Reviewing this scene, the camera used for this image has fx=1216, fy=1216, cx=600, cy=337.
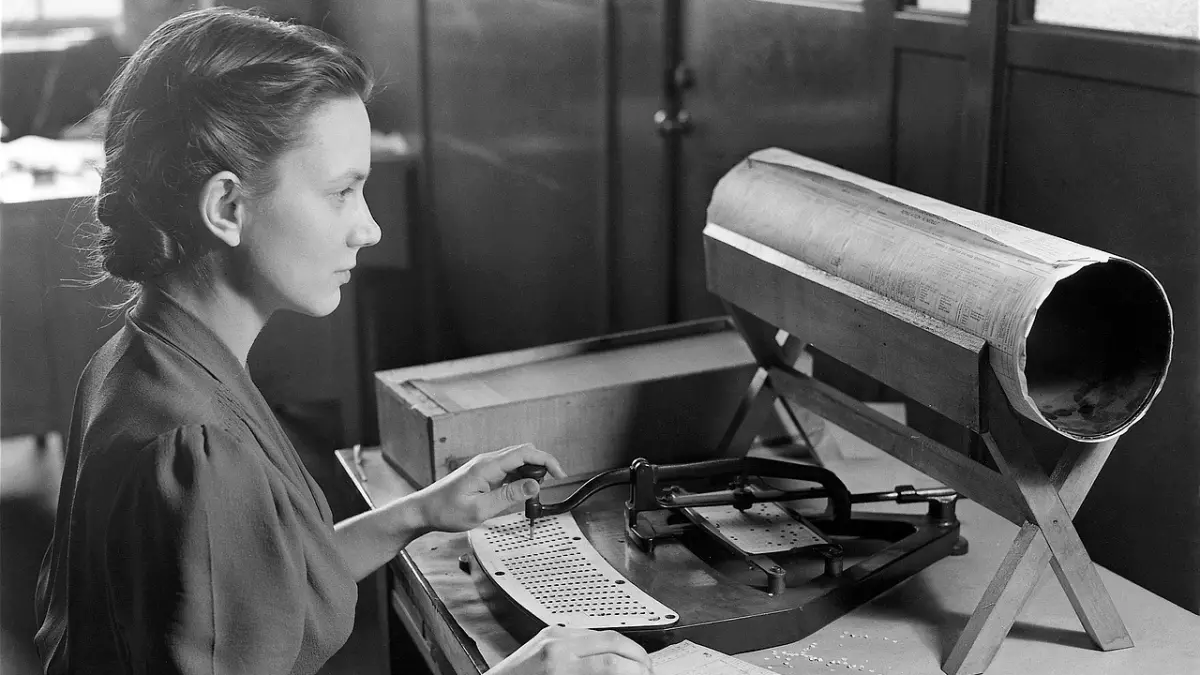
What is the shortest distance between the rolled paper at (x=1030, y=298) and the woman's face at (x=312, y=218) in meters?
0.64

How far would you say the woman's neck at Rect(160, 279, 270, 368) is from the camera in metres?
1.32

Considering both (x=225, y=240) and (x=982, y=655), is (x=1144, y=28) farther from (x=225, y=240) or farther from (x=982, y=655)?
(x=225, y=240)

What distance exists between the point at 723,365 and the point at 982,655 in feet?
2.60

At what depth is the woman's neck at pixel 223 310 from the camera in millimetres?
1320

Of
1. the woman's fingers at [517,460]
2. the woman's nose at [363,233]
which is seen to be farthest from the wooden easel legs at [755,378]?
the woman's nose at [363,233]

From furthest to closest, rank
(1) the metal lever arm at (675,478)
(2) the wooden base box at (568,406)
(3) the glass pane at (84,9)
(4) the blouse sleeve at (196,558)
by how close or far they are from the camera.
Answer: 1. (3) the glass pane at (84,9)
2. (2) the wooden base box at (568,406)
3. (1) the metal lever arm at (675,478)
4. (4) the blouse sleeve at (196,558)

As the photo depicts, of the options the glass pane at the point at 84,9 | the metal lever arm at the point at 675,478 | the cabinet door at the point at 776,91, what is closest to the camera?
the metal lever arm at the point at 675,478

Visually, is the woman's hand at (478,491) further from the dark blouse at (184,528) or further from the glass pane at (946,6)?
the glass pane at (946,6)

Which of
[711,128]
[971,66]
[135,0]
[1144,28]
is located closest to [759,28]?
[711,128]

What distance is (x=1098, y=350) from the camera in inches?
55.5

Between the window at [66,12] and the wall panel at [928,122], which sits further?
the window at [66,12]

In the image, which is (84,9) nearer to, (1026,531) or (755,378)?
(755,378)

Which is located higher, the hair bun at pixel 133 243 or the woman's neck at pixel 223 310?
the hair bun at pixel 133 243

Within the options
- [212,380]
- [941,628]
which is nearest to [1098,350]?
[941,628]
